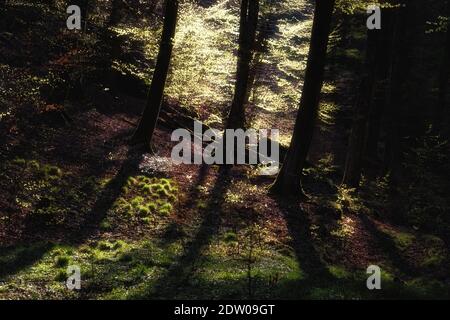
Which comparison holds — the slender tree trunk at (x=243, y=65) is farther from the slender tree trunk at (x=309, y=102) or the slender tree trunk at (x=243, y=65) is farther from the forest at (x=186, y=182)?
the slender tree trunk at (x=309, y=102)

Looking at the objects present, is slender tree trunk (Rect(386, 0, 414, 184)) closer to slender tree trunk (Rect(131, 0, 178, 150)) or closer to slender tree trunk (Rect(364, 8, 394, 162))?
slender tree trunk (Rect(364, 8, 394, 162))

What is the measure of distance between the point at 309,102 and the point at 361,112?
11.0 feet

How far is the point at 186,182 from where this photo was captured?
16.9 meters

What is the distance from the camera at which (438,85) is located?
93.0 ft

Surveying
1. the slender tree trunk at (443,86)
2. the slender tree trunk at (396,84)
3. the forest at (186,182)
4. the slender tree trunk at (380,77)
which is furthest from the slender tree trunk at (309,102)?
the slender tree trunk at (443,86)

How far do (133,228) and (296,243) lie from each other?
4.81 meters

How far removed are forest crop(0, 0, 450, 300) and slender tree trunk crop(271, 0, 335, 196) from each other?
0.15ft

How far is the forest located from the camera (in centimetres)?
1015

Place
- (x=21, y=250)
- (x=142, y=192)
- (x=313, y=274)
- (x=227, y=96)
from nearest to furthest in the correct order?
(x=21, y=250), (x=313, y=274), (x=142, y=192), (x=227, y=96)

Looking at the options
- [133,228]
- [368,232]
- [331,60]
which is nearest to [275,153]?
[331,60]

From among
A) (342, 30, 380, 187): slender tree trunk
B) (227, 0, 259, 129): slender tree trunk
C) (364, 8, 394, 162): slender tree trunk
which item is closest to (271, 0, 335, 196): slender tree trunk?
(342, 30, 380, 187): slender tree trunk

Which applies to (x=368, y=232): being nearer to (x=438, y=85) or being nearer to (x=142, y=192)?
(x=142, y=192)
